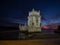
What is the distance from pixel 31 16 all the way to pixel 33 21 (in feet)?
3.87

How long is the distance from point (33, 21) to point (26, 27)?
2832mm

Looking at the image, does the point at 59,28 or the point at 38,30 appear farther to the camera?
the point at 38,30

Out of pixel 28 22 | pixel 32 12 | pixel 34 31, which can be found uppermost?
pixel 32 12

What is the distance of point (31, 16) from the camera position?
1094 inches

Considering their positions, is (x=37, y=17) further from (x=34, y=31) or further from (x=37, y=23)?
(x=34, y=31)

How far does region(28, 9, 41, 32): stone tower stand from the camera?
1054 inches

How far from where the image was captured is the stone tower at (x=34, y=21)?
26781 mm

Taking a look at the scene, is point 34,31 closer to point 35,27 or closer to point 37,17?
point 35,27

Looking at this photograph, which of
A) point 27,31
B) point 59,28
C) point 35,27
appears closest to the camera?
point 59,28

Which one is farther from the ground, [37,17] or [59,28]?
[37,17]

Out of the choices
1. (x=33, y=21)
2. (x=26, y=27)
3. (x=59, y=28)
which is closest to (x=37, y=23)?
(x=33, y=21)

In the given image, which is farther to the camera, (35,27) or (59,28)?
(35,27)

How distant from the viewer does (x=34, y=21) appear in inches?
1120

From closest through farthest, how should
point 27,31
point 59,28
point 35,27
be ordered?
1. point 59,28
2. point 27,31
3. point 35,27
